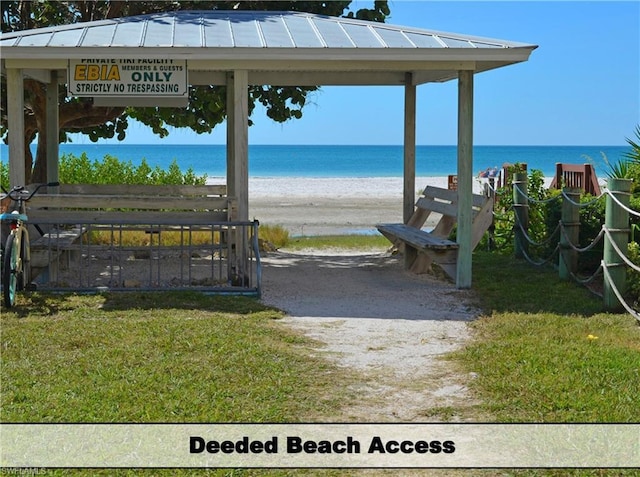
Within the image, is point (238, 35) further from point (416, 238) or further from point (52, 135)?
point (52, 135)

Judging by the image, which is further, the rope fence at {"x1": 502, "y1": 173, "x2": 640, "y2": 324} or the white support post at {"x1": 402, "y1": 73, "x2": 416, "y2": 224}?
the white support post at {"x1": 402, "y1": 73, "x2": 416, "y2": 224}

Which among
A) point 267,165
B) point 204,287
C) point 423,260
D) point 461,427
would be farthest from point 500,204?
point 267,165

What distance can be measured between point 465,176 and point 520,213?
10.3ft

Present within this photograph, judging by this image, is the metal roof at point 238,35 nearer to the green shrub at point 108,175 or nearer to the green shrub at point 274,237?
the green shrub at point 274,237

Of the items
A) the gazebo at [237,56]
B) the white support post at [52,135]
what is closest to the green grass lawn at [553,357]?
the gazebo at [237,56]

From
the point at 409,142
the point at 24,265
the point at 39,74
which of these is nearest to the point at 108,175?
the point at 39,74

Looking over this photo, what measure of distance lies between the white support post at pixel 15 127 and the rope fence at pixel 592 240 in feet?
21.3

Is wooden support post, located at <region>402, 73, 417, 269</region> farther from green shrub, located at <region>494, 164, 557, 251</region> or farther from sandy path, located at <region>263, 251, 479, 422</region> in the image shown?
green shrub, located at <region>494, 164, 557, 251</region>

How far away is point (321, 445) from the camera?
538 centimetres

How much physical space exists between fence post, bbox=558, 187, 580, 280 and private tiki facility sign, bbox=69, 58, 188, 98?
4.75 m

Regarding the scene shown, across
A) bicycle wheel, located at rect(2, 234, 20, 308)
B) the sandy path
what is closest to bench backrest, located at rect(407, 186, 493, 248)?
the sandy path

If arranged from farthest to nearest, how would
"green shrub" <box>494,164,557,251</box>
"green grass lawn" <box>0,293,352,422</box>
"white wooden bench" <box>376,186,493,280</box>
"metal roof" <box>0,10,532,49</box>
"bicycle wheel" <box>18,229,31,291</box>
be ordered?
1. "green shrub" <box>494,164,557,251</box>
2. "white wooden bench" <box>376,186,493,280</box>
3. "metal roof" <box>0,10,532,49</box>
4. "bicycle wheel" <box>18,229,31,291</box>
5. "green grass lawn" <box>0,293,352,422</box>

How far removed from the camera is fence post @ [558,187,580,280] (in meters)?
11.2

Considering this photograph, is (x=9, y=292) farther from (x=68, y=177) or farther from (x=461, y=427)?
(x=68, y=177)
